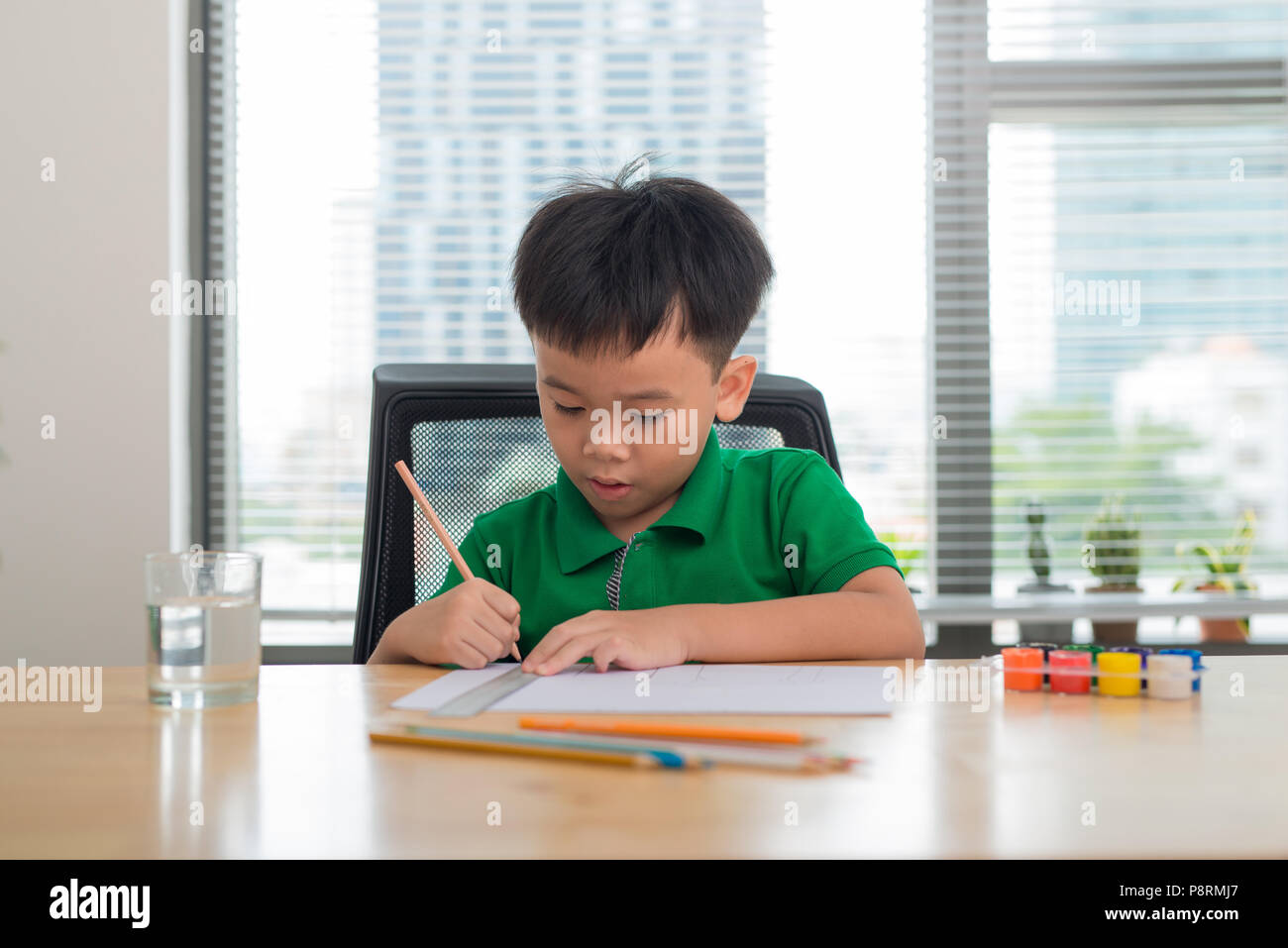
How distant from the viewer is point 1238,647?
2.12 metres

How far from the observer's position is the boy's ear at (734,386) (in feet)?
3.78

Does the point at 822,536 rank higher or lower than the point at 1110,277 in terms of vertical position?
lower

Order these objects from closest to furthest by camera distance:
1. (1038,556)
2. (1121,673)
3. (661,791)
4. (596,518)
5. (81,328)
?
(661,791) → (1121,673) → (596,518) → (81,328) → (1038,556)

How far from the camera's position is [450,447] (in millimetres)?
1200

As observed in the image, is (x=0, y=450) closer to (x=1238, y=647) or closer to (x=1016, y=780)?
(x=1016, y=780)

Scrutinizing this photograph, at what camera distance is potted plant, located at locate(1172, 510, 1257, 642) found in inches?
85.0

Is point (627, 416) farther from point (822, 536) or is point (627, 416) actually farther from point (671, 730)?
point (671, 730)

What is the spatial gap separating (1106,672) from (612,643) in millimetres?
321

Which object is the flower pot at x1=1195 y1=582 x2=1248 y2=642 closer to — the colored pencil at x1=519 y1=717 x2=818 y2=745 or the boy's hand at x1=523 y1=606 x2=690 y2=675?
the boy's hand at x1=523 y1=606 x2=690 y2=675

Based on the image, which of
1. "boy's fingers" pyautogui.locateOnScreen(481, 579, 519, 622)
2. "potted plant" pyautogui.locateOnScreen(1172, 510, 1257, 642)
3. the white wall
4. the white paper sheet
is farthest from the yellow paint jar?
the white wall

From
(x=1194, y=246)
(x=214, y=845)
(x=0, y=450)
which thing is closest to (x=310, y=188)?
(x=0, y=450)

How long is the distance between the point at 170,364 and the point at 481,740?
5.82ft

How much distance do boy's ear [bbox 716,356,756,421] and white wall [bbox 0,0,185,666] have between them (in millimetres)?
1334

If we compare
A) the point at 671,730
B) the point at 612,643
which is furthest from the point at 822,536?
the point at 671,730
